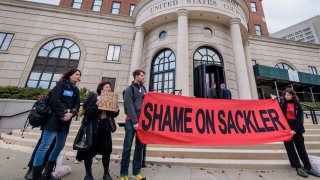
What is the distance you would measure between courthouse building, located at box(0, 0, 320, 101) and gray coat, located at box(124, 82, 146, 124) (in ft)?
25.0

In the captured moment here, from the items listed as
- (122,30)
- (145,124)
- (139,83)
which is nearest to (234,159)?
(145,124)

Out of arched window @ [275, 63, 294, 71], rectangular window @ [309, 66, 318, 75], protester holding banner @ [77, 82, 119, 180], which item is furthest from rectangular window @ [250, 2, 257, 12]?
protester holding banner @ [77, 82, 119, 180]

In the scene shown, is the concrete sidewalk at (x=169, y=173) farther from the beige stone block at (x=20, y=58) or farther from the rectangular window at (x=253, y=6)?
the rectangular window at (x=253, y=6)

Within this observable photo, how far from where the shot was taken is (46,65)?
16.3m

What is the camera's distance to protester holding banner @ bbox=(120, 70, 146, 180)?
3.32m

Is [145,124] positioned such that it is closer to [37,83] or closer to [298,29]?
[37,83]

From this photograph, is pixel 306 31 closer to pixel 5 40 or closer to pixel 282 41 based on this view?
pixel 282 41

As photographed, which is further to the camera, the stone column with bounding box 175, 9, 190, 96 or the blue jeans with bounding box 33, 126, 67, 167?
the stone column with bounding box 175, 9, 190, 96

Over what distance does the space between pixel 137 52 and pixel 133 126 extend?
1233cm

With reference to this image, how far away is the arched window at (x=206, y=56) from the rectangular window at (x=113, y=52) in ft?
26.4

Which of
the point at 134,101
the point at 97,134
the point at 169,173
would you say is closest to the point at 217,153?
the point at 169,173

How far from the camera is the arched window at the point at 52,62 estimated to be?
1575cm

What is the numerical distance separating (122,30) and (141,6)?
3570 mm

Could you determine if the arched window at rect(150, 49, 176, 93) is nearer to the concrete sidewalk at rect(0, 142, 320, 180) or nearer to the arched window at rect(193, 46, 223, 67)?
the arched window at rect(193, 46, 223, 67)
